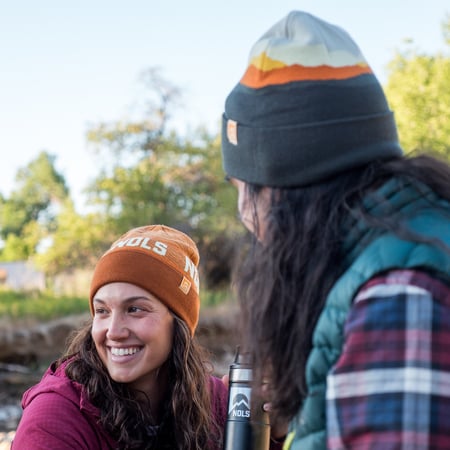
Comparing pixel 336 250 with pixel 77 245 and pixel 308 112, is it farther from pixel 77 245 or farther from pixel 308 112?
pixel 77 245

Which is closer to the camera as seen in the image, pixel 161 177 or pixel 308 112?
pixel 308 112

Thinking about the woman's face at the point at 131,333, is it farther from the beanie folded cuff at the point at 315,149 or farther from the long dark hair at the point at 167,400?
the beanie folded cuff at the point at 315,149

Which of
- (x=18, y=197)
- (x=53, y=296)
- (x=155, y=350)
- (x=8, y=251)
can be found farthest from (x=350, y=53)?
(x=18, y=197)

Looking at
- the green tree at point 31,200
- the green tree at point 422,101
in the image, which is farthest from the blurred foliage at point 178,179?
the green tree at point 31,200

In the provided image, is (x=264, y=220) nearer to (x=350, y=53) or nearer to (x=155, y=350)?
(x=350, y=53)

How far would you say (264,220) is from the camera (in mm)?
1507

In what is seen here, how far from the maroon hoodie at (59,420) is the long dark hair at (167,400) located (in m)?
0.03

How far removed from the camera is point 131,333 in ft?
8.52

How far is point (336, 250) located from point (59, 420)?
51.1 inches

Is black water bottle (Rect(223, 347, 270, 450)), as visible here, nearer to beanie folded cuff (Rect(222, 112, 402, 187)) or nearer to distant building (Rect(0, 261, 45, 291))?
beanie folded cuff (Rect(222, 112, 402, 187))

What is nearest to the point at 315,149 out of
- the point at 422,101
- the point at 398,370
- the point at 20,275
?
the point at 398,370

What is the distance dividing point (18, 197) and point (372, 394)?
53194 millimetres

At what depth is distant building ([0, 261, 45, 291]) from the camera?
27139mm

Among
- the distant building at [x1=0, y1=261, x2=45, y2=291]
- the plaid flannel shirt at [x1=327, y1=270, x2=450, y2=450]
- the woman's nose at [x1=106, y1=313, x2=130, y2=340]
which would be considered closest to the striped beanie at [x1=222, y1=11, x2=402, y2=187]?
the plaid flannel shirt at [x1=327, y1=270, x2=450, y2=450]
